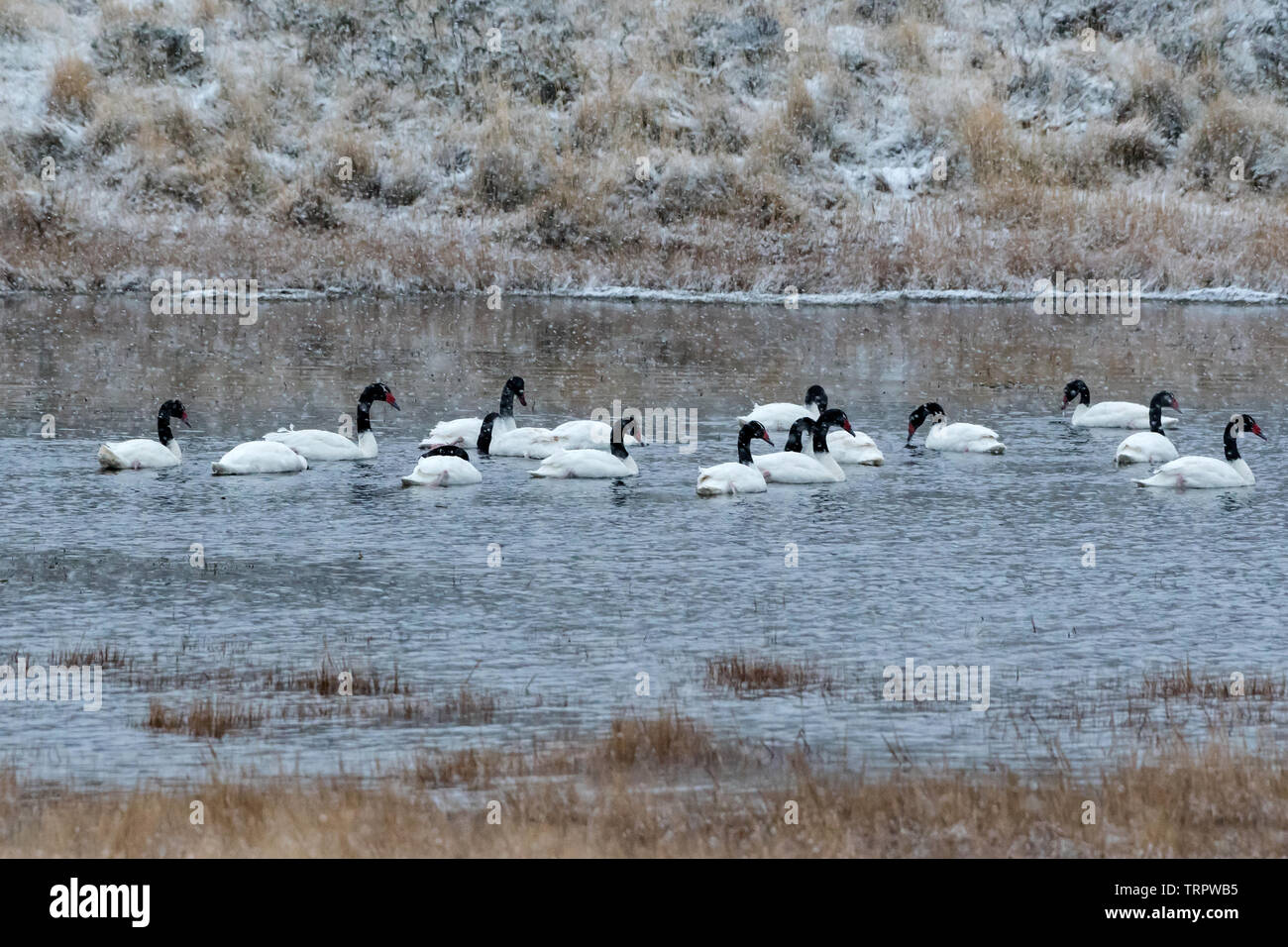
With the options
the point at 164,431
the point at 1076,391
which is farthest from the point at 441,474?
the point at 1076,391

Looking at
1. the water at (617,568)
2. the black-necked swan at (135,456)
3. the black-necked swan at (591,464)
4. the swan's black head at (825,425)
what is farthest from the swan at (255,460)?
the swan's black head at (825,425)

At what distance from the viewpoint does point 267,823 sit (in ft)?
29.7

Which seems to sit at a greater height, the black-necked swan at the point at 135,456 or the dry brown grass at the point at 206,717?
the black-necked swan at the point at 135,456

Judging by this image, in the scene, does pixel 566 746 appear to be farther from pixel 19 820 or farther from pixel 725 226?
pixel 725 226

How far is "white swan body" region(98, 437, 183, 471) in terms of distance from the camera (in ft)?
68.3

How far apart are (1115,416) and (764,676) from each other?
13.5 m

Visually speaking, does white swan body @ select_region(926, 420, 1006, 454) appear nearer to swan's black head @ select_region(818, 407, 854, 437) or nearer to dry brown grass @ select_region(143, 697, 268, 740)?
swan's black head @ select_region(818, 407, 854, 437)

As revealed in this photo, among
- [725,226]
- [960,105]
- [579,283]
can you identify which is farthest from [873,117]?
[579,283]

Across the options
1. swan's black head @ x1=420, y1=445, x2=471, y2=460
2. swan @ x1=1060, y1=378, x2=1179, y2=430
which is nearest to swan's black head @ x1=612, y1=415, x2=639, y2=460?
swan's black head @ x1=420, y1=445, x2=471, y2=460

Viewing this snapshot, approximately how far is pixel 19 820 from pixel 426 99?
150ft

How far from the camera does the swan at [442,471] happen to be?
20.1 m

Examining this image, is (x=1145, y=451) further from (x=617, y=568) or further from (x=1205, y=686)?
(x=1205, y=686)

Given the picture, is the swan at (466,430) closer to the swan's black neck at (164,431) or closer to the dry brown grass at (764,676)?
the swan's black neck at (164,431)

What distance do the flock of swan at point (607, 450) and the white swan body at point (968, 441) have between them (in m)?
0.01
